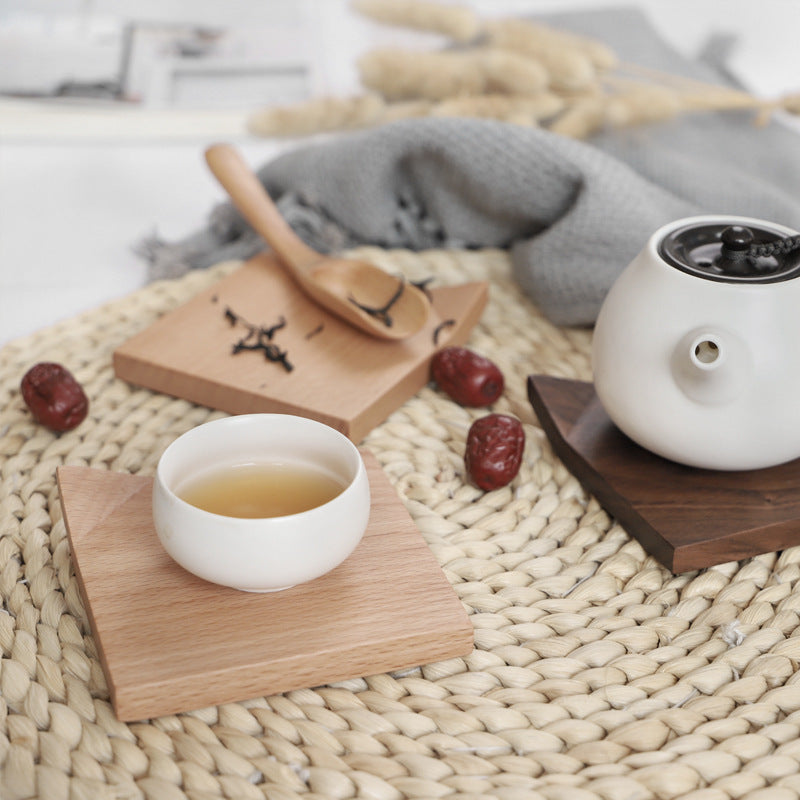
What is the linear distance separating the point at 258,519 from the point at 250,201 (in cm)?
56

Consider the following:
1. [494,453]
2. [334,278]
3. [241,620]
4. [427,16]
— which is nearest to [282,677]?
[241,620]

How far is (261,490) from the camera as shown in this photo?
0.64m

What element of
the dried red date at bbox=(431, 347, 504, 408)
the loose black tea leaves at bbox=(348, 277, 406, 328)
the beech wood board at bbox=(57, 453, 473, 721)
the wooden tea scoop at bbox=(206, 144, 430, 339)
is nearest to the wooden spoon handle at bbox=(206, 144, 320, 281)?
the wooden tea scoop at bbox=(206, 144, 430, 339)

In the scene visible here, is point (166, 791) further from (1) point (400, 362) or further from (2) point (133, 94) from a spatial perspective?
(2) point (133, 94)

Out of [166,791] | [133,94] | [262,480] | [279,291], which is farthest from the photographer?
[133,94]

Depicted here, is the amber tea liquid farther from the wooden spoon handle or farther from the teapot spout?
the wooden spoon handle

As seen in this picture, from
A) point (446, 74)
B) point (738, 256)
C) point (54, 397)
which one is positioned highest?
point (738, 256)

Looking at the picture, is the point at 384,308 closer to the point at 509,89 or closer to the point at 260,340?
the point at 260,340

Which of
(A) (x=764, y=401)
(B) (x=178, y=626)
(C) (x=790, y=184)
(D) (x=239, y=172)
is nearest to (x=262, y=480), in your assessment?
(B) (x=178, y=626)

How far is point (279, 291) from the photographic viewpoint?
101cm

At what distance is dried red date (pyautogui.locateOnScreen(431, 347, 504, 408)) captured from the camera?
89cm

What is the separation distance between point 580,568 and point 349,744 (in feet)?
0.75

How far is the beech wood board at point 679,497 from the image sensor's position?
698 mm

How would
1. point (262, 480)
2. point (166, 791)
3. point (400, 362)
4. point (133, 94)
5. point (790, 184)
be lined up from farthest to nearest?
point (133, 94) → point (790, 184) → point (400, 362) → point (262, 480) → point (166, 791)
